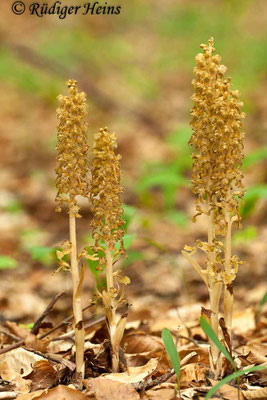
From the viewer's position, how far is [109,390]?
2.28 m

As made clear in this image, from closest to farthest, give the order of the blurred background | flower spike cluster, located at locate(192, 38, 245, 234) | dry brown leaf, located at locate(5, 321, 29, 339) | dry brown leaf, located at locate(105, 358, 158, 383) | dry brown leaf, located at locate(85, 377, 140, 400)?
flower spike cluster, located at locate(192, 38, 245, 234), dry brown leaf, located at locate(85, 377, 140, 400), dry brown leaf, located at locate(105, 358, 158, 383), dry brown leaf, located at locate(5, 321, 29, 339), the blurred background

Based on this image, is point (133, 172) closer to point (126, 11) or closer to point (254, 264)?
point (254, 264)

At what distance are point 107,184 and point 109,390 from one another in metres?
0.86

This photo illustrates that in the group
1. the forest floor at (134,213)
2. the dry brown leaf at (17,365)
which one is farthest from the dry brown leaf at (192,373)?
the dry brown leaf at (17,365)

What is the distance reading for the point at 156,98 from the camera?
12062mm

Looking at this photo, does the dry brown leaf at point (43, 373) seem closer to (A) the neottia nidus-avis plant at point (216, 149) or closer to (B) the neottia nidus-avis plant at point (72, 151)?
(B) the neottia nidus-avis plant at point (72, 151)

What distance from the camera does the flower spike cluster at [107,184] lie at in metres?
2.23

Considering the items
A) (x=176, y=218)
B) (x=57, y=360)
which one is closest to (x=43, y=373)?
(x=57, y=360)

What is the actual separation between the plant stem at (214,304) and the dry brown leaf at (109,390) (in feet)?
1.19

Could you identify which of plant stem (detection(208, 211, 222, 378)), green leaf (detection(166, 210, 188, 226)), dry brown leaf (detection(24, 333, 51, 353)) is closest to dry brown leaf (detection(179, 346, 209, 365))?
plant stem (detection(208, 211, 222, 378))

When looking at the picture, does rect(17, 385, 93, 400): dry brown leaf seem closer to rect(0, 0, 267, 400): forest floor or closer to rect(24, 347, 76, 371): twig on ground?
rect(0, 0, 267, 400): forest floor

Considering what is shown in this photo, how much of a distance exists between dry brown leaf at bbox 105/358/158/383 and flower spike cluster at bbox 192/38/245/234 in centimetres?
74

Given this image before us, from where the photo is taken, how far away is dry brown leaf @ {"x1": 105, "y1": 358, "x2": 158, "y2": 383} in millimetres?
2375

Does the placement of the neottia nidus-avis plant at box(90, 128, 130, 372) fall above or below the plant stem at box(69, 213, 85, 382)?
above
